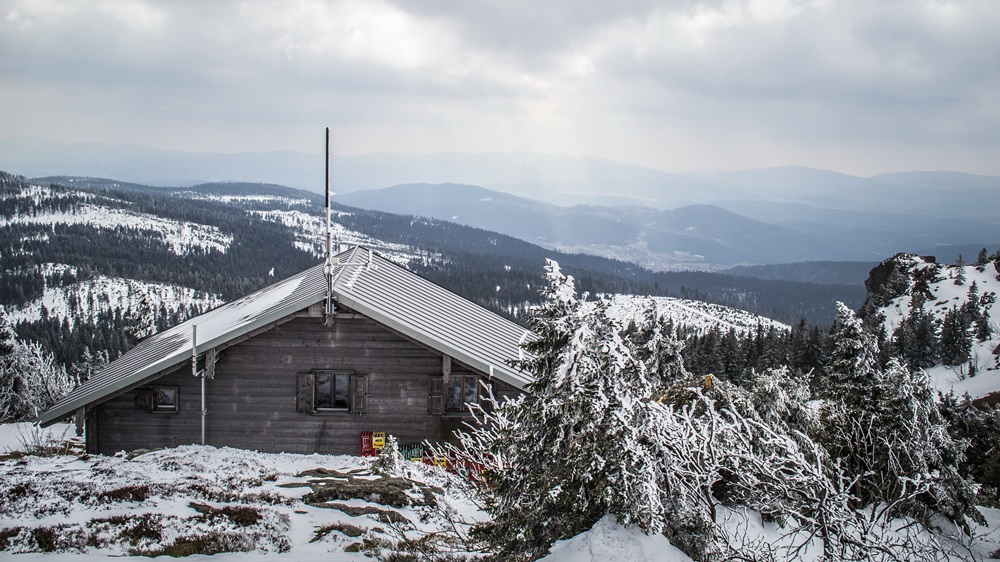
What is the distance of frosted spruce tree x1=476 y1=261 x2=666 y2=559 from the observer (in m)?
6.34

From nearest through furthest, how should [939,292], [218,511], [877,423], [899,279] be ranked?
[218,511], [877,423], [939,292], [899,279]

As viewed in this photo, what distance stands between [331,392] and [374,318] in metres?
2.39

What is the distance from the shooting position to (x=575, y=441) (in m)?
6.68

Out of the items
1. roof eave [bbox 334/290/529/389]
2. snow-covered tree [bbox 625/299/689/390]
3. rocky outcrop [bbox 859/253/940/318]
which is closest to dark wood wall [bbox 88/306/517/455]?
roof eave [bbox 334/290/529/389]

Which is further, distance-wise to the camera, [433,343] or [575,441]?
[433,343]

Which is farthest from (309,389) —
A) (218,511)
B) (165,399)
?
(218,511)

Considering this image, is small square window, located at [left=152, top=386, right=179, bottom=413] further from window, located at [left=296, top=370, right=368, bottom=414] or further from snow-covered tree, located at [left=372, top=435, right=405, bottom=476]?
snow-covered tree, located at [left=372, top=435, right=405, bottom=476]

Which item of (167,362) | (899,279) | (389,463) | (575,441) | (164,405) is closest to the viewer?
(575,441)

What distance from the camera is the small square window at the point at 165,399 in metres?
15.7

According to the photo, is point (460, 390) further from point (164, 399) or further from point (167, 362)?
point (164, 399)

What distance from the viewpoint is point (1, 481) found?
11.3 m

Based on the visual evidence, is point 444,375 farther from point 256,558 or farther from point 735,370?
point 735,370

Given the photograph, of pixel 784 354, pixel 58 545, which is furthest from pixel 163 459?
pixel 784 354

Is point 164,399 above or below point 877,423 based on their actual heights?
below
